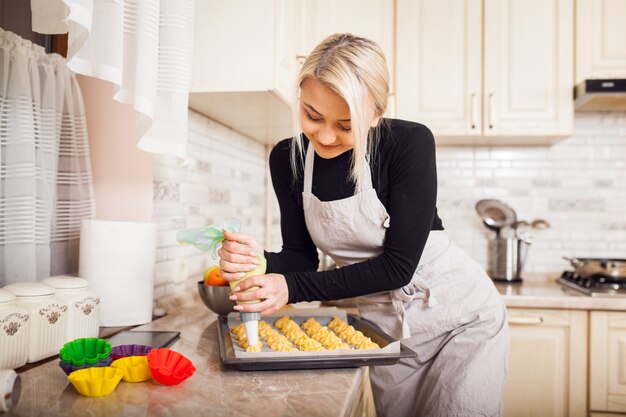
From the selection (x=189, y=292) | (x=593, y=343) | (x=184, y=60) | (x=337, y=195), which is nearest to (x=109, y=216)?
(x=189, y=292)

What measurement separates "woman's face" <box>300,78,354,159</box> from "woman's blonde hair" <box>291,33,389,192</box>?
2cm

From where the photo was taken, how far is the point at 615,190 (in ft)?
9.04

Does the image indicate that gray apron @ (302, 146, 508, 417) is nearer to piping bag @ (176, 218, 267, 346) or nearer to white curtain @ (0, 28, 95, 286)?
piping bag @ (176, 218, 267, 346)

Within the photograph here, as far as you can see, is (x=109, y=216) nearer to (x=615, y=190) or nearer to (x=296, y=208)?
(x=296, y=208)

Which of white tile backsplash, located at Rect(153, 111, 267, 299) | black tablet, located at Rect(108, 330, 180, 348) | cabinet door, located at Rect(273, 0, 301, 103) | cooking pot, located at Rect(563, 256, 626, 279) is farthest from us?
cooking pot, located at Rect(563, 256, 626, 279)

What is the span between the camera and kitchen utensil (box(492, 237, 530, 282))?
2.55 meters

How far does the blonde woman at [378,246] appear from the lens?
1108 millimetres

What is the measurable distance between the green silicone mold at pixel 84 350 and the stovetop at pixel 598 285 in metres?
1.82

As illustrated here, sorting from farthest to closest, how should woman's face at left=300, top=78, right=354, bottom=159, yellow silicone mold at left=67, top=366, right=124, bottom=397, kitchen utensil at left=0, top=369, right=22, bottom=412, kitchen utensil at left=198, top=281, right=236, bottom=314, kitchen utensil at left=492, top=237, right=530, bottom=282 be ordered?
kitchen utensil at left=492, top=237, right=530, bottom=282 → kitchen utensil at left=198, top=281, right=236, bottom=314 → woman's face at left=300, top=78, right=354, bottom=159 → yellow silicone mold at left=67, top=366, right=124, bottom=397 → kitchen utensil at left=0, top=369, right=22, bottom=412

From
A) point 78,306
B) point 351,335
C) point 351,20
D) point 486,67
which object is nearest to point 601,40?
point 486,67

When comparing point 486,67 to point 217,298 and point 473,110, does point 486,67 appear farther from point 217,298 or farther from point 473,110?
point 217,298

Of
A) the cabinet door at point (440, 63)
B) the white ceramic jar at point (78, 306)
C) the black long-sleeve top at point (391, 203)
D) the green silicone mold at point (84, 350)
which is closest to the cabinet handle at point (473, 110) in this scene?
the cabinet door at point (440, 63)

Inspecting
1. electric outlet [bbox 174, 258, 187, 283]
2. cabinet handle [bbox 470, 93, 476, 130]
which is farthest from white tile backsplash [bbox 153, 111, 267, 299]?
cabinet handle [bbox 470, 93, 476, 130]

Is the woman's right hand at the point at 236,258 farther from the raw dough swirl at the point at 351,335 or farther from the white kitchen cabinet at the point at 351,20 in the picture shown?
the white kitchen cabinet at the point at 351,20
